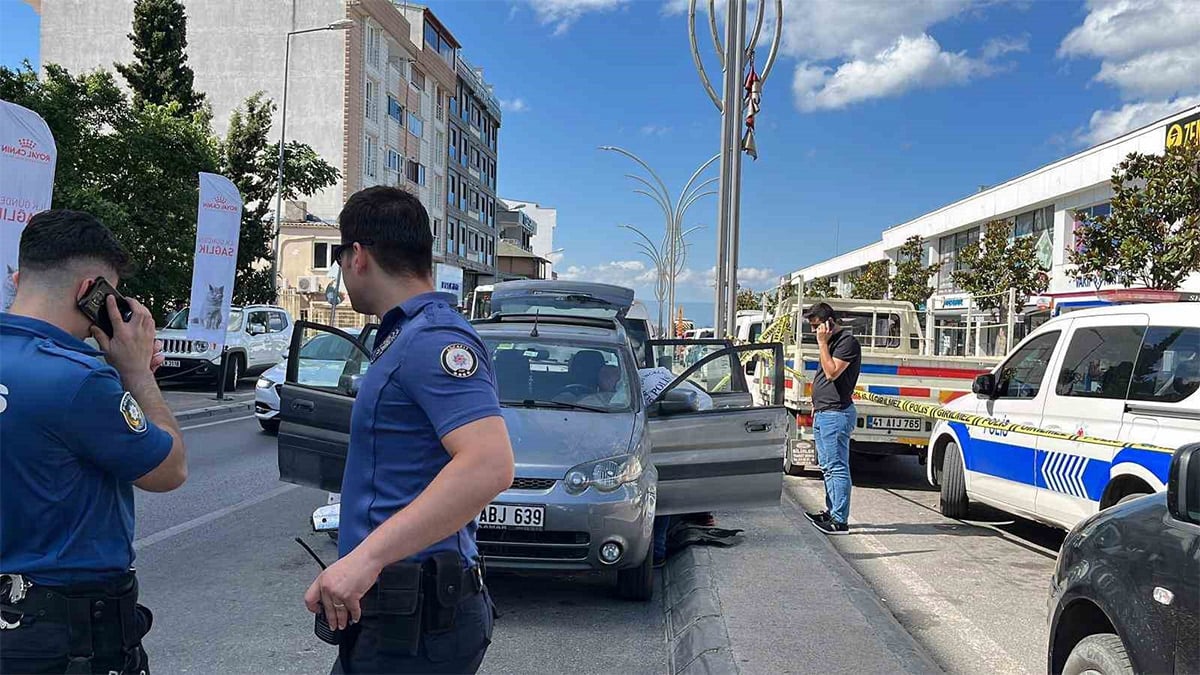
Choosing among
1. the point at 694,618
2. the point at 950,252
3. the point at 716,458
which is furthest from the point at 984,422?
the point at 950,252

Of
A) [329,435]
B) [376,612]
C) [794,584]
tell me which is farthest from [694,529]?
[376,612]

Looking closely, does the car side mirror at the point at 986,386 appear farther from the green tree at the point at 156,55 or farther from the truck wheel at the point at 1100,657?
the green tree at the point at 156,55

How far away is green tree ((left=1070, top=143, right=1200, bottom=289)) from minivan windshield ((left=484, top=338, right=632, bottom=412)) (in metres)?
13.7

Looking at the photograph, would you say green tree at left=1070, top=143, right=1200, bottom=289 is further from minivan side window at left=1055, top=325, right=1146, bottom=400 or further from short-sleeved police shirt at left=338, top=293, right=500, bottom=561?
short-sleeved police shirt at left=338, top=293, right=500, bottom=561

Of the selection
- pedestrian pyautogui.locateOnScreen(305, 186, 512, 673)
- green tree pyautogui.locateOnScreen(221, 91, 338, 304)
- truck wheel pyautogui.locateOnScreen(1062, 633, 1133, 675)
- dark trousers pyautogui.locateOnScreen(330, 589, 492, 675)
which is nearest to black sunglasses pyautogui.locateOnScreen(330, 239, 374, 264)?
pedestrian pyautogui.locateOnScreen(305, 186, 512, 673)

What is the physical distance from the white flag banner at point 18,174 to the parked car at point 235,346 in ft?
26.5

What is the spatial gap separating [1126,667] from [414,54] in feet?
179

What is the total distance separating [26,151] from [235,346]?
10373 millimetres

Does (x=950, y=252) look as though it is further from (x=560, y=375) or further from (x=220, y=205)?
(x=560, y=375)

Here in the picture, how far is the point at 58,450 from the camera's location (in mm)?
2109

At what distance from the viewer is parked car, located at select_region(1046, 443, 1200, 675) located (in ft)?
8.52

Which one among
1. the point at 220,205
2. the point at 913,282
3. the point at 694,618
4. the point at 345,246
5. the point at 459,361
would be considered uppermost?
the point at 913,282

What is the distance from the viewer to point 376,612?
6.60 ft

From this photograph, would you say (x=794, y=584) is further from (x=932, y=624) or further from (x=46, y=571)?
(x=46, y=571)
